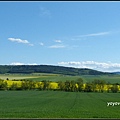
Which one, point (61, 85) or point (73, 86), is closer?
point (73, 86)

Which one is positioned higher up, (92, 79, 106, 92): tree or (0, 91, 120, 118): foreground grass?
(92, 79, 106, 92): tree

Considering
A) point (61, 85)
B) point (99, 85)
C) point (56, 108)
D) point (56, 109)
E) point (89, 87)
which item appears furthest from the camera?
point (99, 85)

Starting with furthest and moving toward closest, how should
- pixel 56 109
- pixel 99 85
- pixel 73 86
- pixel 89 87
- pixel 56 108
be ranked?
pixel 99 85 < pixel 73 86 < pixel 89 87 < pixel 56 108 < pixel 56 109

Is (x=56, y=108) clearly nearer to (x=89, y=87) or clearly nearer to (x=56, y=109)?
(x=56, y=109)

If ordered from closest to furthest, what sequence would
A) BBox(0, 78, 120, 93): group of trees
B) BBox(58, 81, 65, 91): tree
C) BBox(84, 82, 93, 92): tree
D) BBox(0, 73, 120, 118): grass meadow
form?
BBox(0, 73, 120, 118): grass meadow → BBox(84, 82, 93, 92): tree → BBox(0, 78, 120, 93): group of trees → BBox(58, 81, 65, 91): tree

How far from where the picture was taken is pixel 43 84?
10344 centimetres

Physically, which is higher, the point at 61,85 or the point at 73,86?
the point at 61,85

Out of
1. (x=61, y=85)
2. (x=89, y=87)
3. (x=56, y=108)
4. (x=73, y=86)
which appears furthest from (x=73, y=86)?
(x=56, y=108)

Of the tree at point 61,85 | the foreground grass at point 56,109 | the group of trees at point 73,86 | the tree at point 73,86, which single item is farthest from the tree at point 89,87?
the foreground grass at point 56,109

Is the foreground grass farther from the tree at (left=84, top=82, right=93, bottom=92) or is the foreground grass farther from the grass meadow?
the tree at (left=84, top=82, right=93, bottom=92)

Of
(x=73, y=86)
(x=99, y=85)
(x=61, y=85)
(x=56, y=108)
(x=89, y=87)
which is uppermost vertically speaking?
(x=99, y=85)

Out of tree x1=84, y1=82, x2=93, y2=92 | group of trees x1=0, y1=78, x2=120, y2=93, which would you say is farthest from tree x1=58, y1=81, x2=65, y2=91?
tree x1=84, y1=82, x2=93, y2=92

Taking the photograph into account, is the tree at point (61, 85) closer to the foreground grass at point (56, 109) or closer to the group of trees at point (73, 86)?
the group of trees at point (73, 86)

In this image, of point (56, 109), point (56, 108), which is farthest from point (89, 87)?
point (56, 109)
